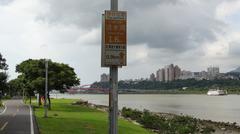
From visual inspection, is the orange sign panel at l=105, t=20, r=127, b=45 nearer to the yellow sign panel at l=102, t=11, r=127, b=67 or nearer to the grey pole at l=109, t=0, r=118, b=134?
the yellow sign panel at l=102, t=11, r=127, b=67

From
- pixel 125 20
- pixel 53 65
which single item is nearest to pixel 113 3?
pixel 125 20

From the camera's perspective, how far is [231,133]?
4759 centimetres

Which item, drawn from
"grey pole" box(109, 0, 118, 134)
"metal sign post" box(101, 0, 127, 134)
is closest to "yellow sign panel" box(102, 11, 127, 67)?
"metal sign post" box(101, 0, 127, 134)

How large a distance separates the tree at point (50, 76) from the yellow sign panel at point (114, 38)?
50301mm

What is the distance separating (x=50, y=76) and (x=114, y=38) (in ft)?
168

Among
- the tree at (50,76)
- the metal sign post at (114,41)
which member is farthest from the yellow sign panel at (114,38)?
the tree at (50,76)

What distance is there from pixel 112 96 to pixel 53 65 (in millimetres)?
52441

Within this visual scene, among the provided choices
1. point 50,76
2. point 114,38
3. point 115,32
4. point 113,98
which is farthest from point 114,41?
point 50,76

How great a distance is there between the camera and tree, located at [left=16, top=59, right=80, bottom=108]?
5941cm

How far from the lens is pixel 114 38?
944cm

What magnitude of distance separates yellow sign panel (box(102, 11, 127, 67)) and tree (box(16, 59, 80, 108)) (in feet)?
165

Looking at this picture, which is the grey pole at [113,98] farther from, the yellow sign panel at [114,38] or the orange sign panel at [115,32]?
the orange sign panel at [115,32]

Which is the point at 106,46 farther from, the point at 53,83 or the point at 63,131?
the point at 53,83

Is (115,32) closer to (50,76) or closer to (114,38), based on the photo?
(114,38)
